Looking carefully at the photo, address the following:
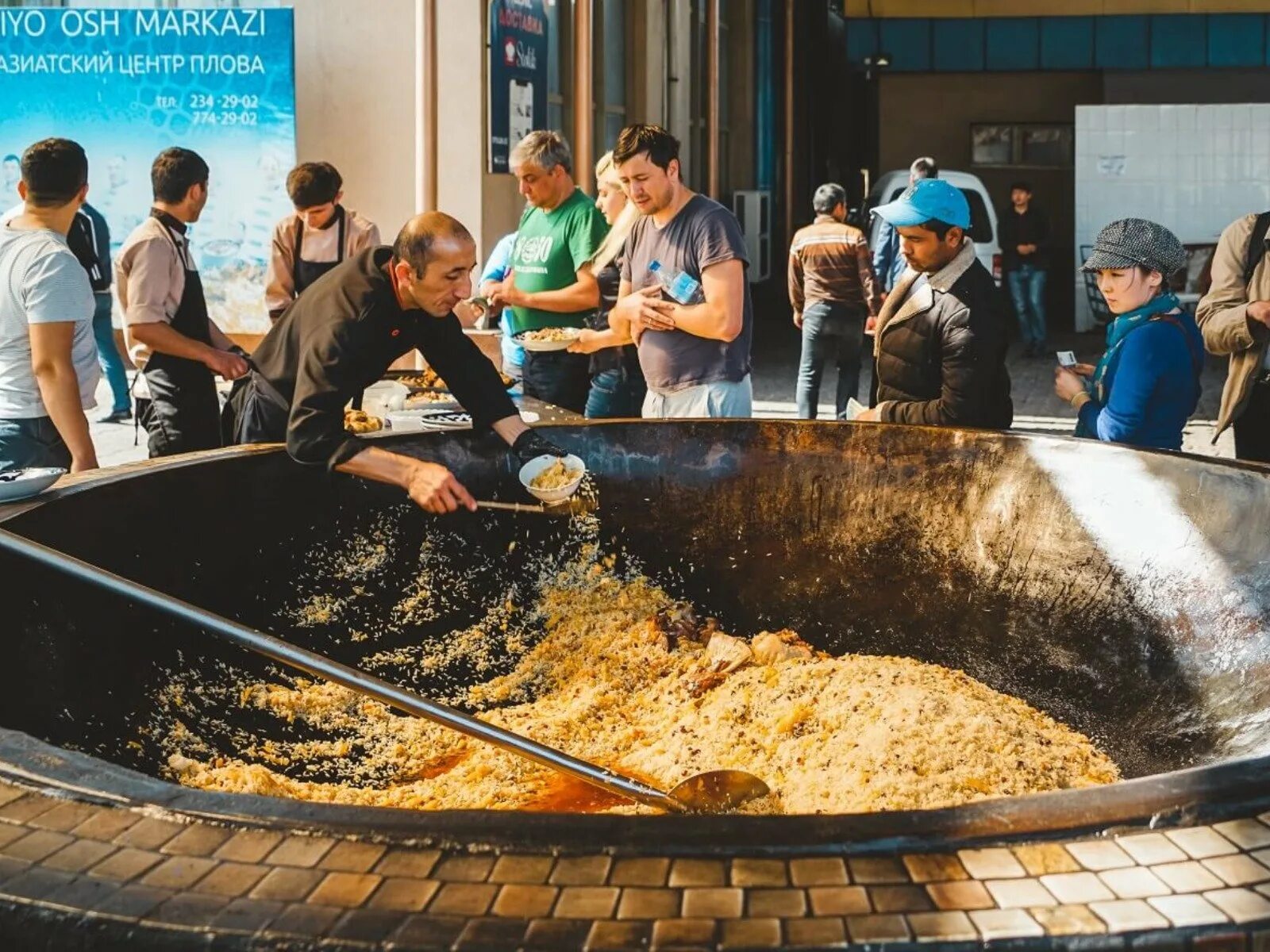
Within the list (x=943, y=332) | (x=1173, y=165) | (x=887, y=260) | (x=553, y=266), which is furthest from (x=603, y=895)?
(x=1173, y=165)

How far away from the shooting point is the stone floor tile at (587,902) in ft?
5.15

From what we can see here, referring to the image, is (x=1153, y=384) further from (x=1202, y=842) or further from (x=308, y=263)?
(x=308, y=263)

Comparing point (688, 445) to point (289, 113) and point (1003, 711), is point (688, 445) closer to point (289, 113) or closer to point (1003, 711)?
point (1003, 711)

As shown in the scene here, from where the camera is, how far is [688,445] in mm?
4402

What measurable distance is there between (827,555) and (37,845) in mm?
2890

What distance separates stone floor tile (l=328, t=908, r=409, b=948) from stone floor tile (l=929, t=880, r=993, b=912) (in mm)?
426

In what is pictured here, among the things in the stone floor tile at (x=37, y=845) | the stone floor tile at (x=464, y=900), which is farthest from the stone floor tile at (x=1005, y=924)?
the stone floor tile at (x=37, y=845)

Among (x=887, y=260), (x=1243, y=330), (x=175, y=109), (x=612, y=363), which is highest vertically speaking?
(x=175, y=109)

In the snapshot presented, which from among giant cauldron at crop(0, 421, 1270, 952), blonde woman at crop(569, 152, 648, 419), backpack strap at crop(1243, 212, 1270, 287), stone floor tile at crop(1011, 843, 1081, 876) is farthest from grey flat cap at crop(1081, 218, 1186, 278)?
stone floor tile at crop(1011, 843, 1081, 876)

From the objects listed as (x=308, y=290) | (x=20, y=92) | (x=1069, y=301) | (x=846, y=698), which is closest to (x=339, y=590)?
(x=308, y=290)

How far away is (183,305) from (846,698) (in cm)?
343

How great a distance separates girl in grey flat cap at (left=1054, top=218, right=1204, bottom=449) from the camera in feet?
14.1

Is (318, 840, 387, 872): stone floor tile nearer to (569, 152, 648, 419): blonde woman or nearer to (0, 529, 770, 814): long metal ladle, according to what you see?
(0, 529, 770, 814): long metal ladle

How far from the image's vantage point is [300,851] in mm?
1712
